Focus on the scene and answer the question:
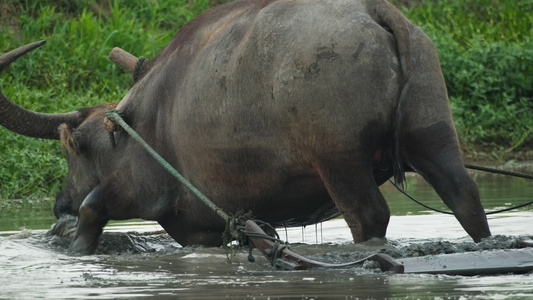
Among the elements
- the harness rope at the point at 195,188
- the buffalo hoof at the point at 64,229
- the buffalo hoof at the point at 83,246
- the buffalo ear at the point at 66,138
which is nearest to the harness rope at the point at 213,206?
the harness rope at the point at 195,188

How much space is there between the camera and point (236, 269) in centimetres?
539

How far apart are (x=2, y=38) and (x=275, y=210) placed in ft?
21.4

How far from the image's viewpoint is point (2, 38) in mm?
11742

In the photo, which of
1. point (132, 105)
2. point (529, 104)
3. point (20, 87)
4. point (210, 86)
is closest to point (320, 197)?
point (210, 86)

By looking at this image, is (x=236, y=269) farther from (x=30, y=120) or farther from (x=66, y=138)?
(x=30, y=120)

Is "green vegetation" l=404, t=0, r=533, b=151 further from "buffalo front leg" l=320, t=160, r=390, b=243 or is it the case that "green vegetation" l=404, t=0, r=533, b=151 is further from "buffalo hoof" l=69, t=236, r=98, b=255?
"buffalo front leg" l=320, t=160, r=390, b=243

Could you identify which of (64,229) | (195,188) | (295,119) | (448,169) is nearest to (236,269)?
(195,188)

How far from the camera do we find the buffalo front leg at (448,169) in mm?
5316

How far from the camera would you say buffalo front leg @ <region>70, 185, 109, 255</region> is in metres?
6.71

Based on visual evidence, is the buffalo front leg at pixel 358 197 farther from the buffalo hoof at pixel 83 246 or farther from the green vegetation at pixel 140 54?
the green vegetation at pixel 140 54

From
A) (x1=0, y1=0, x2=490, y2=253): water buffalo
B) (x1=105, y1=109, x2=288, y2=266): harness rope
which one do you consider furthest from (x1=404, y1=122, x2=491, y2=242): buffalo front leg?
(x1=105, y1=109, x2=288, y2=266): harness rope

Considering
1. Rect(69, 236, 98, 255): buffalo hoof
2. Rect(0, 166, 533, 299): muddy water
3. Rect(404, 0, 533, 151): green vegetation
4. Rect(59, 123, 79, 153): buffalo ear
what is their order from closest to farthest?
Rect(0, 166, 533, 299): muddy water
Rect(69, 236, 98, 255): buffalo hoof
Rect(59, 123, 79, 153): buffalo ear
Rect(404, 0, 533, 151): green vegetation

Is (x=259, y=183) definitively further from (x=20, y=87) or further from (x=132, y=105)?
(x=20, y=87)

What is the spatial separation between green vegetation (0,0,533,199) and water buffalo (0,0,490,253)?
12.0 feet
